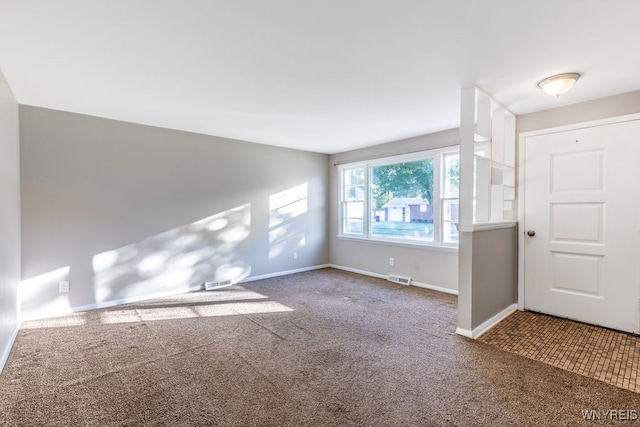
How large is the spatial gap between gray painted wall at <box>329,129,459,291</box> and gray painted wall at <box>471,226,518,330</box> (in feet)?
2.74

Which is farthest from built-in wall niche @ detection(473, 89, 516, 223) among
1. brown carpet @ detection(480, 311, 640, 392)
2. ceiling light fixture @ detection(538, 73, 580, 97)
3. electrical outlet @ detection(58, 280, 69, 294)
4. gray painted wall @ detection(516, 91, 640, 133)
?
electrical outlet @ detection(58, 280, 69, 294)

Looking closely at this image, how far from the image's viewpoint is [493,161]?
3158mm

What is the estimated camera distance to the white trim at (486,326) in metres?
2.86

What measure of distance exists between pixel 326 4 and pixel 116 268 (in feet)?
12.6

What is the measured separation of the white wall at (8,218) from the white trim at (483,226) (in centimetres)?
388

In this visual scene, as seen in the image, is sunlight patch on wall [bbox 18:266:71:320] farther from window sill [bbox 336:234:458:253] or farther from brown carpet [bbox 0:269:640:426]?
window sill [bbox 336:234:458:253]

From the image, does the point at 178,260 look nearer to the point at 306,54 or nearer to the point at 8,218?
the point at 8,218

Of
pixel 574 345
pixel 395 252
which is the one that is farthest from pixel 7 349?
pixel 574 345

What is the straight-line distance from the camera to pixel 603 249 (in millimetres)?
3072

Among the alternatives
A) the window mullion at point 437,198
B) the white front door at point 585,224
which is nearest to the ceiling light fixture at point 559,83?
the white front door at point 585,224

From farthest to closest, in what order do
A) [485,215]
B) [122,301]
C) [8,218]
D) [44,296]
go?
[122,301], [44,296], [485,215], [8,218]

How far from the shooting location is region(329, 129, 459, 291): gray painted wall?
442 cm

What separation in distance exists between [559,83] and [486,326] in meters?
2.31

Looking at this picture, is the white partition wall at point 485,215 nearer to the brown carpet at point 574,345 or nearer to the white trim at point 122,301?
the brown carpet at point 574,345
